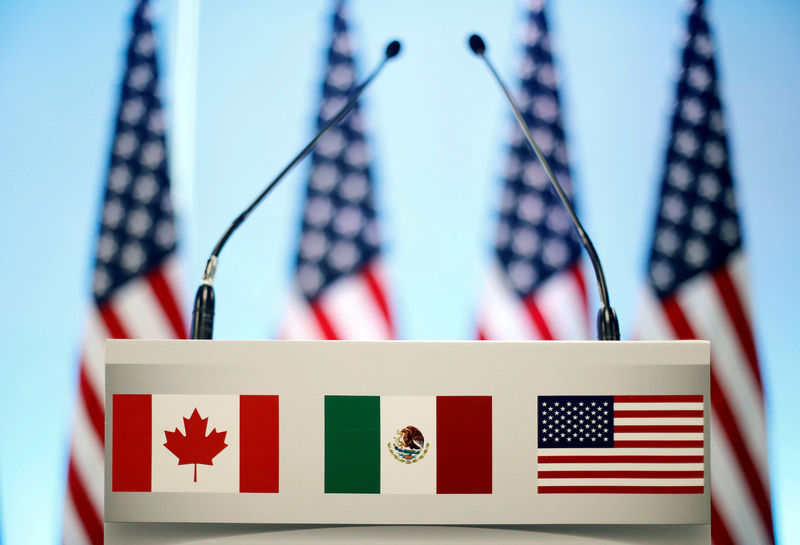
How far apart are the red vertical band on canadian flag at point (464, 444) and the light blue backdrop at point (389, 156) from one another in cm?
137

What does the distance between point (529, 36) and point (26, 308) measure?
2171mm

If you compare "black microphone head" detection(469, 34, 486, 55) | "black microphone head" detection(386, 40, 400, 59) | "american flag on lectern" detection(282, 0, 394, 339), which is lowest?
"american flag on lectern" detection(282, 0, 394, 339)

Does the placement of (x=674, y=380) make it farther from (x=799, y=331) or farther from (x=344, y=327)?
(x=799, y=331)

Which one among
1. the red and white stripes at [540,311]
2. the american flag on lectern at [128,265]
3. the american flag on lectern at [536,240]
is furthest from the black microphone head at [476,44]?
the american flag on lectern at [128,265]

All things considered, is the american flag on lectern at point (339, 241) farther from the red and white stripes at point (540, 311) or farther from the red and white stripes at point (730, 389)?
the red and white stripes at point (730, 389)

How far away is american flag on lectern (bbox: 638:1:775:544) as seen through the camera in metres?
1.95

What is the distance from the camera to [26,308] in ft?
7.21

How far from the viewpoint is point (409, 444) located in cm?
76

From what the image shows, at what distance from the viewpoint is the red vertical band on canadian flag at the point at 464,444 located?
753mm

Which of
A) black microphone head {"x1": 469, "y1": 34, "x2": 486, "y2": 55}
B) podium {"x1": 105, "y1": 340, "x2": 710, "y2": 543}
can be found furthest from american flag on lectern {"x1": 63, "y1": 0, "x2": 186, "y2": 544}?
podium {"x1": 105, "y1": 340, "x2": 710, "y2": 543}

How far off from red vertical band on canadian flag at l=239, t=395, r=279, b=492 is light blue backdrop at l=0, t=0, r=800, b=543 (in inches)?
54.6

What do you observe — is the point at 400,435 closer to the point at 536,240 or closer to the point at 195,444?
the point at 195,444

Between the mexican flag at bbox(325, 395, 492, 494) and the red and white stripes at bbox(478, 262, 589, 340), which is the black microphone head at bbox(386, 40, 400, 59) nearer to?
the red and white stripes at bbox(478, 262, 589, 340)

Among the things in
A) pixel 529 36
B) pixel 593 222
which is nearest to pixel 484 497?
pixel 593 222
